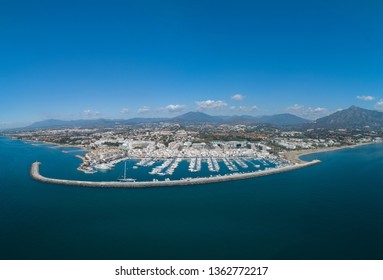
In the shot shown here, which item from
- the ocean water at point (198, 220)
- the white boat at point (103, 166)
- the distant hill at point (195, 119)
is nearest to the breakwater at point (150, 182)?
the ocean water at point (198, 220)

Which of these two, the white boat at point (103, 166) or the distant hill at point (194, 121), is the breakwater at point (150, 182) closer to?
the white boat at point (103, 166)

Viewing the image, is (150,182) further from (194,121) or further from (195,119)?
(195,119)

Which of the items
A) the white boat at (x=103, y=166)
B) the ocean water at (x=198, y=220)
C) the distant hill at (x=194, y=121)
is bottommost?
the ocean water at (x=198, y=220)

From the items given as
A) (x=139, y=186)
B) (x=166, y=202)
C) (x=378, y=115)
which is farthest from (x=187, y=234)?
(x=378, y=115)

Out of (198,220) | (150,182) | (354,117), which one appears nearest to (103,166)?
(150,182)

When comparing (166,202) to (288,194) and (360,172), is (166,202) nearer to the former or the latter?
(288,194)

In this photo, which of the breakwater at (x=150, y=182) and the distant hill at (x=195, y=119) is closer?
the breakwater at (x=150, y=182)

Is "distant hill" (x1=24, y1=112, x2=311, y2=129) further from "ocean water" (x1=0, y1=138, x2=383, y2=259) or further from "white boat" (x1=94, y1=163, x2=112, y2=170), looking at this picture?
"ocean water" (x1=0, y1=138, x2=383, y2=259)

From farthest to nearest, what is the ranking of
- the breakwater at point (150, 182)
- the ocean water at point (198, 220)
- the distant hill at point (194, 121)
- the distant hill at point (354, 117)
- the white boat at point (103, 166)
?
the distant hill at point (194, 121) < the distant hill at point (354, 117) < the white boat at point (103, 166) < the breakwater at point (150, 182) < the ocean water at point (198, 220)
